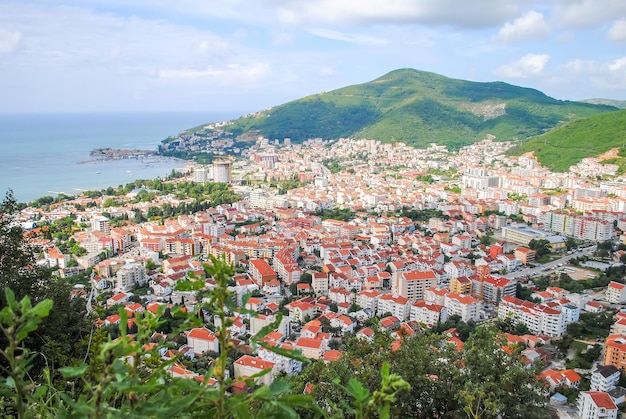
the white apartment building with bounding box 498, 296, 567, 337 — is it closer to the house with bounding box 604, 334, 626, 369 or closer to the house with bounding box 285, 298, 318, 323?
the house with bounding box 604, 334, 626, 369

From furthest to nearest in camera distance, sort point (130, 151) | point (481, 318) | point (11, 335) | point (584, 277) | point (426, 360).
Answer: point (130, 151)
point (584, 277)
point (481, 318)
point (426, 360)
point (11, 335)

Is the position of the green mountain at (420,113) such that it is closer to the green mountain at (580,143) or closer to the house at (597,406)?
the green mountain at (580,143)

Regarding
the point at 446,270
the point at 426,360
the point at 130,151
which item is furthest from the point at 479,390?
the point at 130,151

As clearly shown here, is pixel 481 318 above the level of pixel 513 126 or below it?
below

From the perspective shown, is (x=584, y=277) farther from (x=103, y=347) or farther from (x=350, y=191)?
(x=103, y=347)

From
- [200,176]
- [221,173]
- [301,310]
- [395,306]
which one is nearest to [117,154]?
[200,176]

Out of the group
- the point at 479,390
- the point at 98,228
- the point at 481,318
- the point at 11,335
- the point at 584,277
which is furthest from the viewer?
the point at 98,228

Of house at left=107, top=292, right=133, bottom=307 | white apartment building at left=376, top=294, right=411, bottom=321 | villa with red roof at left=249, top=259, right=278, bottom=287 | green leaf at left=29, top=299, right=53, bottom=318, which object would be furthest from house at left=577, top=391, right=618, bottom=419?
house at left=107, top=292, right=133, bottom=307

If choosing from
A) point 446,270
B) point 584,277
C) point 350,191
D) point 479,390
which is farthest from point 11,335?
point 350,191

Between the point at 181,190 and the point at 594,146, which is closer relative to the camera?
the point at 181,190
